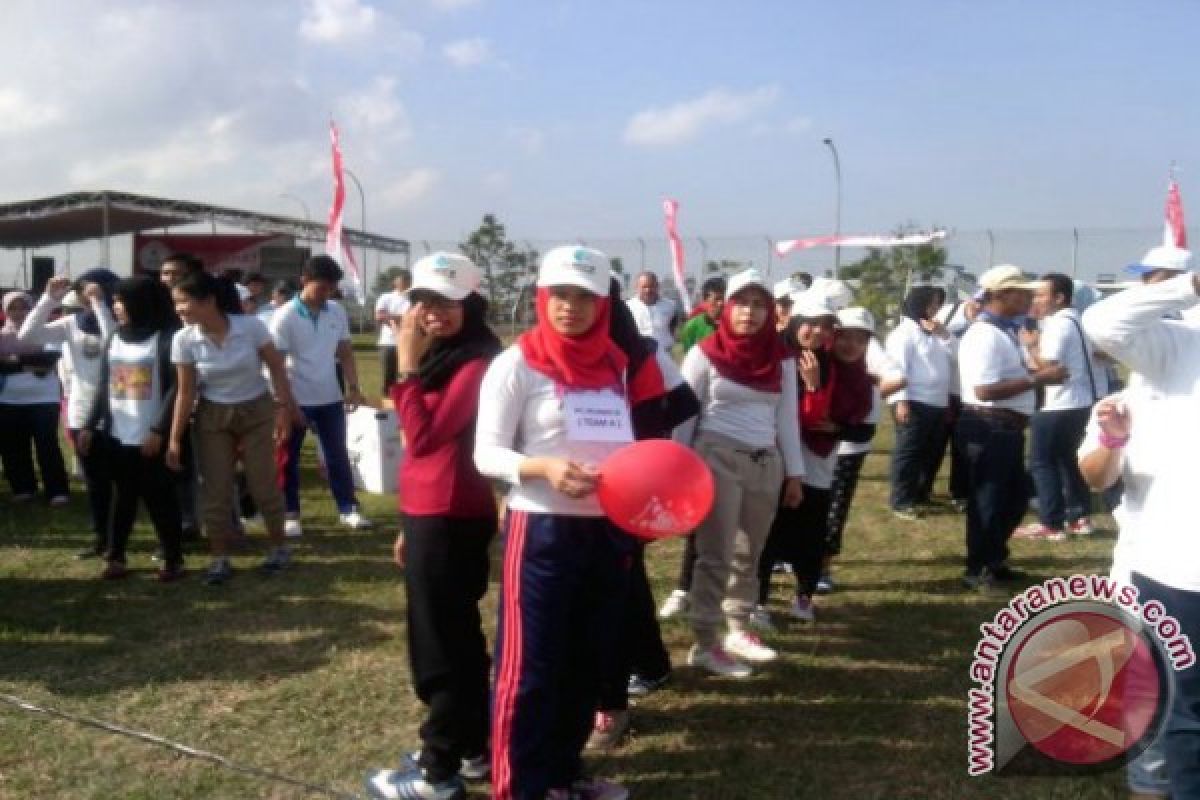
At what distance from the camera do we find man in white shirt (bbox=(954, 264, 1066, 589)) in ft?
17.5

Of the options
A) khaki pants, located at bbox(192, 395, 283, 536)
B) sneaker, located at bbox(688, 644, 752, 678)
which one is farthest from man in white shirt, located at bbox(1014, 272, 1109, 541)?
khaki pants, located at bbox(192, 395, 283, 536)

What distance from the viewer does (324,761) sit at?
353cm

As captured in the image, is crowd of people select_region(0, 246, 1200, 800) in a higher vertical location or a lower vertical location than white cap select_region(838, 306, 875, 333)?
lower

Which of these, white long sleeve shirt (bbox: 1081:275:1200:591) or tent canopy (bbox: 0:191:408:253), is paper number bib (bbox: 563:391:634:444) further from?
tent canopy (bbox: 0:191:408:253)

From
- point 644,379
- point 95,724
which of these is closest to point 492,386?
point 644,379

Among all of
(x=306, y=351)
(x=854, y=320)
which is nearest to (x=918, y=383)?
(x=854, y=320)

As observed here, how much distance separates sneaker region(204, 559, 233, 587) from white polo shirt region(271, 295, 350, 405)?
1.26 m

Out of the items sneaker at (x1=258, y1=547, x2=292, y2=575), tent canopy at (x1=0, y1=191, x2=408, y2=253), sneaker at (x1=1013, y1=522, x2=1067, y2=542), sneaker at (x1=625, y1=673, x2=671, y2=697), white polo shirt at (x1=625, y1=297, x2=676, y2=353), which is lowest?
sneaker at (x1=625, y1=673, x2=671, y2=697)

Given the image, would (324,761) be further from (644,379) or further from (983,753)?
(983,753)

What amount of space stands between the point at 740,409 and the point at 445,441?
1609 millimetres

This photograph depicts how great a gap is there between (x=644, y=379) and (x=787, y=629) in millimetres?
2266

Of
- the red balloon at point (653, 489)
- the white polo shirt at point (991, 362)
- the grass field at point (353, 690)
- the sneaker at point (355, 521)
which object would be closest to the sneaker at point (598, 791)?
the grass field at point (353, 690)

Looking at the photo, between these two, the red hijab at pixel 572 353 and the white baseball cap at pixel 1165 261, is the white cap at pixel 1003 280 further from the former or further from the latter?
the red hijab at pixel 572 353

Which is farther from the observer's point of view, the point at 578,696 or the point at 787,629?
the point at 787,629
